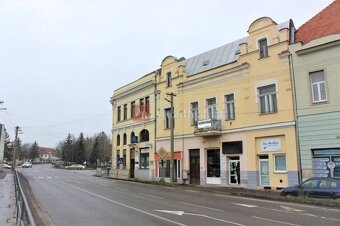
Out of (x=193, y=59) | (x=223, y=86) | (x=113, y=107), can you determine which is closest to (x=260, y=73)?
(x=223, y=86)

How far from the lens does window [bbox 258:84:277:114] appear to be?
1039 inches

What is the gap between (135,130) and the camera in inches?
1670

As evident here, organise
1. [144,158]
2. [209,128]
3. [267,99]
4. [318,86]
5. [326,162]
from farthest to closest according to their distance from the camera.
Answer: [144,158] → [209,128] → [267,99] → [318,86] → [326,162]

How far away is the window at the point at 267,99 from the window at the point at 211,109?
16.3 ft

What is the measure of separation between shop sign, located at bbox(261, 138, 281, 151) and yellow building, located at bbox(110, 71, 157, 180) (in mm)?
14766

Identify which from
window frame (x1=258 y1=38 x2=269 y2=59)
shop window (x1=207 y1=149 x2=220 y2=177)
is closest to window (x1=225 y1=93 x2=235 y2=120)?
shop window (x1=207 y1=149 x2=220 y2=177)

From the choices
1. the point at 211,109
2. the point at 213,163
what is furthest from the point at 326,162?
the point at 211,109

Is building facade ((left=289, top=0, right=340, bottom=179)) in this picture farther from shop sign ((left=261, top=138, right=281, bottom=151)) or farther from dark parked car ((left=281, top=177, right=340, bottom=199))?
dark parked car ((left=281, top=177, right=340, bottom=199))

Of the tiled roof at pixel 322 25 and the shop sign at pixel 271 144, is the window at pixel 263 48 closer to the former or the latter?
the tiled roof at pixel 322 25

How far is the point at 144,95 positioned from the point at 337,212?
29.1m

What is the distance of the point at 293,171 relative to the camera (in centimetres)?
2405

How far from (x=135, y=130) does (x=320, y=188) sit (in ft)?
88.2

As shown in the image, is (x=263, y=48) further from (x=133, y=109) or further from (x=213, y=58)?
(x=133, y=109)

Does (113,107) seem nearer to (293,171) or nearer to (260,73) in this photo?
(260,73)
